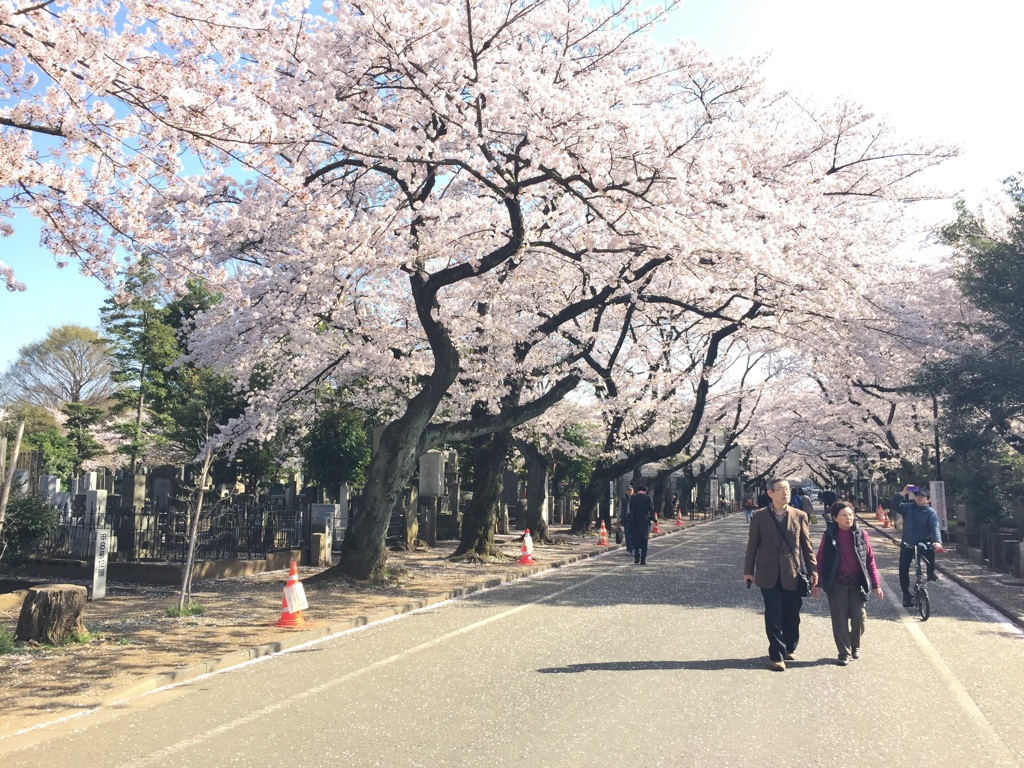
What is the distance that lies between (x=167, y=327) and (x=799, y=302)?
40154 millimetres

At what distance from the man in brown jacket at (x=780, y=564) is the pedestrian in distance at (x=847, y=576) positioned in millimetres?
354

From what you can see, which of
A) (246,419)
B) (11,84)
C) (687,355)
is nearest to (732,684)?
(11,84)

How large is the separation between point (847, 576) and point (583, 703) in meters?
3.72

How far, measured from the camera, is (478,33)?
13.6 metres

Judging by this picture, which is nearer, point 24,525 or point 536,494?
point 24,525

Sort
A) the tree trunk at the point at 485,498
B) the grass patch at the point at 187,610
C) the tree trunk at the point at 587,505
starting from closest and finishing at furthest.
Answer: the grass patch at the point at 187,610 → the tree trunk at the point at 485,498 → the tree trunk at the point at 587,505

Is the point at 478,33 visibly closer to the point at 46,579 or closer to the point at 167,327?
the point at 46,579

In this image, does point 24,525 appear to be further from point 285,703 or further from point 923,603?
point 923,603

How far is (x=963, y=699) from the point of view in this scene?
7238 millimetres

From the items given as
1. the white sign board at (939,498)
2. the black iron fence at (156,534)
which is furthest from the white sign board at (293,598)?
the white sign board at (939,498)

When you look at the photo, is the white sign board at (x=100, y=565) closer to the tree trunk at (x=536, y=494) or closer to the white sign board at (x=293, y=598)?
the white sign board at (x=293, y=598)

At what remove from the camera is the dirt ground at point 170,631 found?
7512 mm

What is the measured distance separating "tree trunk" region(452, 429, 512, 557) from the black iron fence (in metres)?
5.19

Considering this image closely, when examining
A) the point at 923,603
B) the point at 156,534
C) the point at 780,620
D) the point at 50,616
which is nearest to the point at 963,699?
the point at 780,620
